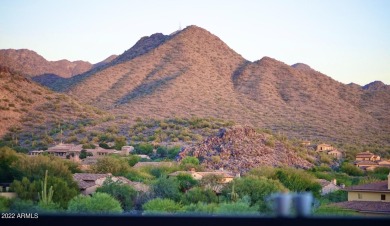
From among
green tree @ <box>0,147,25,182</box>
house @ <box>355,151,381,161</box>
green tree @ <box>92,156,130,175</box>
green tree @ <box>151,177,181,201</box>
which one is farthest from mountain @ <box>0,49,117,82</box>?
green tree @ <box>151,177,181,201</box>

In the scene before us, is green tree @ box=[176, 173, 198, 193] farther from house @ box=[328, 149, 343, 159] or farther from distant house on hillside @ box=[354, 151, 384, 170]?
house @ box=[328, 149, 343, 159]

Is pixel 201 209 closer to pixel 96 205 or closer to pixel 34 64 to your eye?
pixel 96 205

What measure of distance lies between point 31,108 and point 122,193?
33.8 metres

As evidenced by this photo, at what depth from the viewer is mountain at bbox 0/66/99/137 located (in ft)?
173

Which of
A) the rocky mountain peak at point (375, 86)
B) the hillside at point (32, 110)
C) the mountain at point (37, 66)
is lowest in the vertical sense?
the hillside at point (32, 110)

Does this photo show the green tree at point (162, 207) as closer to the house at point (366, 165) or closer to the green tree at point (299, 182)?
the green tree at point (299, 182)

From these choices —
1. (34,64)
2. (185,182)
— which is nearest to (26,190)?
(185,182)

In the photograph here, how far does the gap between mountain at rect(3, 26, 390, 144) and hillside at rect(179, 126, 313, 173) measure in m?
11.6

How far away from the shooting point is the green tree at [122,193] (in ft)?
76.9

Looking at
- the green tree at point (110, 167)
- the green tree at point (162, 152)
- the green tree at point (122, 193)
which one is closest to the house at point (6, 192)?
the green tree at point (122, 193)

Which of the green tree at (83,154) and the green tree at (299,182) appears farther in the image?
the green tree at (83,154)

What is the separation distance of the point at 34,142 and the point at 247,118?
2068cm

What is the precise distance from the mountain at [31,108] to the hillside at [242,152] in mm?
15688

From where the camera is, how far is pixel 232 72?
2972 inches
